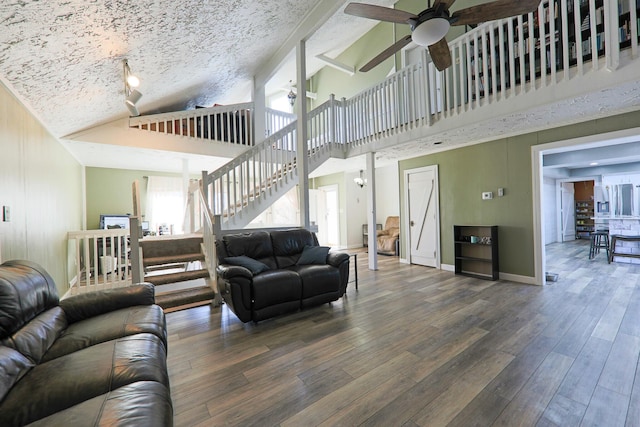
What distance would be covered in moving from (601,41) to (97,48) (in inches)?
205

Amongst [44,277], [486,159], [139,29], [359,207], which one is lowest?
[44,277]

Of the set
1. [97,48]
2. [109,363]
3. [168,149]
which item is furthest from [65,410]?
[168,149]

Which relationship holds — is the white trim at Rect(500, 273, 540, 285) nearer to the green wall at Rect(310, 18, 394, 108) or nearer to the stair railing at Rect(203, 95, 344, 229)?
the stair railing at Rect(203, 95, 344, 229)

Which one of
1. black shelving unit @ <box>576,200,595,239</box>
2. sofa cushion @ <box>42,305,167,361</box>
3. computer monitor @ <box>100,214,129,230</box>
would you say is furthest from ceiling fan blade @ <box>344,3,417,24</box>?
black shelving unit @ <box>576,200,595,239</box>

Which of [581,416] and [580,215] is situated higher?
[580,215]

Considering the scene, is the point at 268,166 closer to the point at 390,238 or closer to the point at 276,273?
the point at 276,273

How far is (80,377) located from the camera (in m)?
1.26

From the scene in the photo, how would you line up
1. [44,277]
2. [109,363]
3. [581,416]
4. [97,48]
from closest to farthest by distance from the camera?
[109,363]
[581,416]
[44,277]
[97,48]

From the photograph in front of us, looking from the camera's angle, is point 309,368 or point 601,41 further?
point 601,41

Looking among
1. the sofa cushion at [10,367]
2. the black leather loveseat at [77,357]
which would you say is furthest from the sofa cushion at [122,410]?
the sofa cushion at [10,367]

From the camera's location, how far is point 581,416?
1.60 meters

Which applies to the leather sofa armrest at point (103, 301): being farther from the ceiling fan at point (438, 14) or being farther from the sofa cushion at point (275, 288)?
the ceiling fan at point (438, 14)

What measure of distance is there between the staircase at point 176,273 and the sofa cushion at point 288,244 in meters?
1.00

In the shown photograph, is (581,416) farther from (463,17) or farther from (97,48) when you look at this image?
(97,48)
